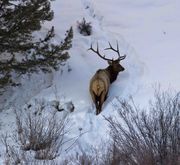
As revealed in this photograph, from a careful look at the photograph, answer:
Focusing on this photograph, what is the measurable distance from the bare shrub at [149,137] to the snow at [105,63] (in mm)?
1670

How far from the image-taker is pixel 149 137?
40.5ft

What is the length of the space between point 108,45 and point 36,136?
A: 4.49 m

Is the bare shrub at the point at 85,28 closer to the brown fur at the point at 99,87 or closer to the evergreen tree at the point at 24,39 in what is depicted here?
the evergreen tree at the point at 24,39

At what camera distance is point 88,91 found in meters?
16.0

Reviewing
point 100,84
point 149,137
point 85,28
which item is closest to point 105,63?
point 100,84

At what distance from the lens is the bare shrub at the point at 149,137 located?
11.7 metres

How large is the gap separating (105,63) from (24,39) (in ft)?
8.69

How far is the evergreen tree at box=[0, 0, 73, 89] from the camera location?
14641 millimetres

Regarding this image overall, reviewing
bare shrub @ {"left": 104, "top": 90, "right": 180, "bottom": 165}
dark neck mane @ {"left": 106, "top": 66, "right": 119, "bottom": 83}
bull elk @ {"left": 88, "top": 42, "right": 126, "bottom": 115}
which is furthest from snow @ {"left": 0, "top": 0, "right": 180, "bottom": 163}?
bare shrub @ {"left": 104, "top": 90, "right": 180, "bottom": 165}

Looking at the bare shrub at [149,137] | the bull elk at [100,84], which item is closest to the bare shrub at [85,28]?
the bull elk at [100,84]

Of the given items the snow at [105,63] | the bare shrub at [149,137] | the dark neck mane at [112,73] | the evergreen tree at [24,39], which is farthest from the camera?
the dark neck mane at [112,73]

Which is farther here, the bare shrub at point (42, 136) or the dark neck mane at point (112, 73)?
the dark neck mane at point (112, 73)

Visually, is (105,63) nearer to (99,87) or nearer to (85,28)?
(99,87)

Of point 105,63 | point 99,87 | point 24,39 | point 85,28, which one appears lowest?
point 99,87
